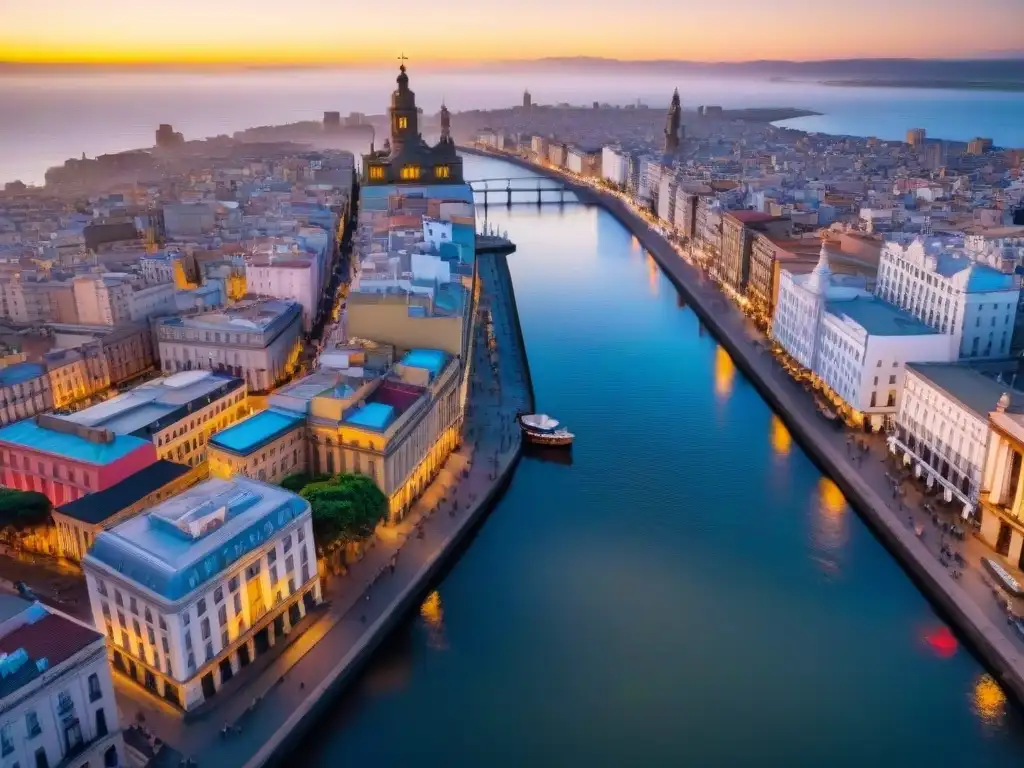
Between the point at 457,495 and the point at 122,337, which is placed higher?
the point at 122,337

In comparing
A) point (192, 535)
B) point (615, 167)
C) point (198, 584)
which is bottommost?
point (198, 584)

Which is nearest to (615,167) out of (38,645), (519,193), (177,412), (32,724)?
(519,193)

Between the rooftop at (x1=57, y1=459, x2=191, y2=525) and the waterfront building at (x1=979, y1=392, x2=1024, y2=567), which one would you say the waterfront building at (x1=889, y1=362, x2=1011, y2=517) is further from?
the rooftop at (x1=57, y1=459, x2=191, y2=525)

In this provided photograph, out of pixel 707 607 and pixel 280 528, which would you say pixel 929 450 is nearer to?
pixel 707 607

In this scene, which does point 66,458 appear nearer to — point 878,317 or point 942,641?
point 942,641

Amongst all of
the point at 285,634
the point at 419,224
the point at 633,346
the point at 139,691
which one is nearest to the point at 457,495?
the point at 285,634
